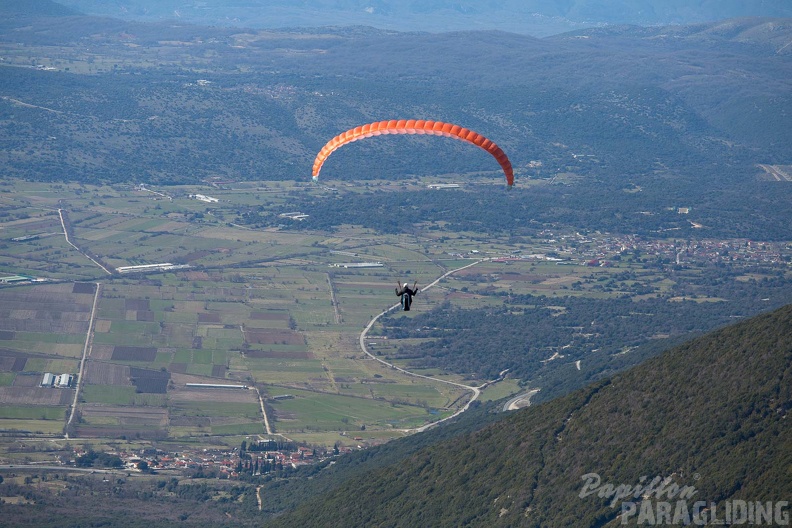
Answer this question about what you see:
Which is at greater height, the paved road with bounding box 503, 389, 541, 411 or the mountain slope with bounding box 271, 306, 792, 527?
the mountain slope with bounding box 271, 306, 792, 527

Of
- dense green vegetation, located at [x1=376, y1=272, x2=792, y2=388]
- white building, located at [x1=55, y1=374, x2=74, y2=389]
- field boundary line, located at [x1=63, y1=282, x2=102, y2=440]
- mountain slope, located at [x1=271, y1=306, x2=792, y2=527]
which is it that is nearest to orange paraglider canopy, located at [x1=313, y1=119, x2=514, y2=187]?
mountain slope, located at [x1=271, y1=306, x2=792, y2=527]

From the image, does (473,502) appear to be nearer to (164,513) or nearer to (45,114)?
(164,513)

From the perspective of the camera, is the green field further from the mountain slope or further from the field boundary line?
the mountain slope

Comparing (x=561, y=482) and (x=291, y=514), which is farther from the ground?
(x=561, y=482)

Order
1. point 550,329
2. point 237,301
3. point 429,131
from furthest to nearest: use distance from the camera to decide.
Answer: point 237,301
point 550,329
point 429,131

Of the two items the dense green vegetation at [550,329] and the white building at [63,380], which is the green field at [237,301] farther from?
the dense green vegetation at [550,329]

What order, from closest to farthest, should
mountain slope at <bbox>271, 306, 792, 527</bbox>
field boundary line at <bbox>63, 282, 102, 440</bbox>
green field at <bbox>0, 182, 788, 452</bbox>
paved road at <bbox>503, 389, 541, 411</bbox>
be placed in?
mountain slope at <bbox>271, 306, 792, 527</bbox>
field boundary line at <bbox>63, 282, 102, 440</bbox>
paved road at <bbox>503, 389, 541, 411</bbox>
green field at <bbox>0, 182, 788, 452</bbox>

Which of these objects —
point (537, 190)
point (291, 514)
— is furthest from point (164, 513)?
point (537, 190)

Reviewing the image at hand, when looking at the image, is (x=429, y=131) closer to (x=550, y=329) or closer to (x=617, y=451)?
(x=617, y=451)

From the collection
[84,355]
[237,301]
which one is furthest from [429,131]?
[237,301]
